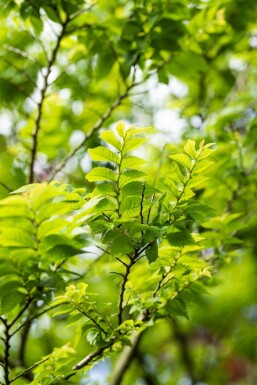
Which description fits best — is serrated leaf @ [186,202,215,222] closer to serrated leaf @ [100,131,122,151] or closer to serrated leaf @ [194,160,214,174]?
serrated leaf @ [194,160,214,174]

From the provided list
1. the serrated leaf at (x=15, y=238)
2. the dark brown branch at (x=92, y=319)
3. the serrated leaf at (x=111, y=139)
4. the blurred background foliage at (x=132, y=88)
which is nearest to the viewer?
the serrated leaf at (x=15, y=238)

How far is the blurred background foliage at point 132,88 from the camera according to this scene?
2156 mm

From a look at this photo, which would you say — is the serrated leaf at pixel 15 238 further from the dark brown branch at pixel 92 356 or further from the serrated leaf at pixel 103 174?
the dark brown branch at pixel 92 356

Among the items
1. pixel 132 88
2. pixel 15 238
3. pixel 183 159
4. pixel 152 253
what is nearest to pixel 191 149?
pixel 183 159

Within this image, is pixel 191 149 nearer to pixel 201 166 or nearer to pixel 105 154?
pixel 201 166

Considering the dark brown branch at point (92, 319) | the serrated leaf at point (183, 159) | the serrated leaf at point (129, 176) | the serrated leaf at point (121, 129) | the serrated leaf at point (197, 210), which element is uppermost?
the serrated leaf at point (121, 129)

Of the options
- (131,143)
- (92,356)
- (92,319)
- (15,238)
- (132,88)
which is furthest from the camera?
(132,88)

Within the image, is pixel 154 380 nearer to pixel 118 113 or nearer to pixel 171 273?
pixel 118 113

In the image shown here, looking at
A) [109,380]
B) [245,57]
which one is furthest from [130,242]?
[245,57]

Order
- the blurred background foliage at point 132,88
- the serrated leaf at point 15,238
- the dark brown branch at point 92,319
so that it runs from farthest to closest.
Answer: the blurred background foliage at point 132,88, the dark brown branch at point 92,319, the serrated leaf at point 15,238

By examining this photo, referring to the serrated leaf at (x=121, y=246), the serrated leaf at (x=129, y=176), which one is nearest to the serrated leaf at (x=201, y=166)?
the serrated leaf at (x=129, y=176)

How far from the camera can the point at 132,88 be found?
8.33 ft

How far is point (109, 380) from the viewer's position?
2914mm

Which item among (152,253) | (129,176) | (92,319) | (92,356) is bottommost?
(92,356)
